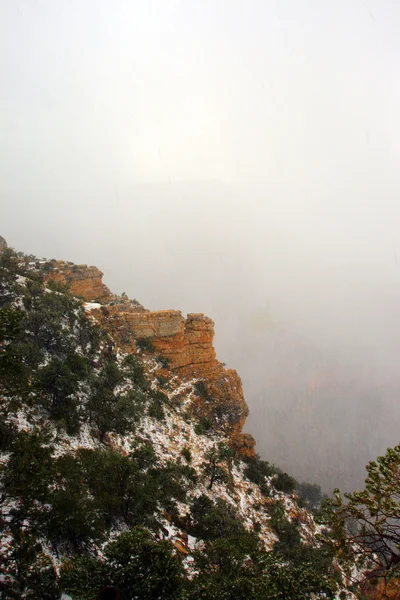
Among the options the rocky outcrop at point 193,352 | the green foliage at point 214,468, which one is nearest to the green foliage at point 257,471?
the rocky outcrop at point 193,352

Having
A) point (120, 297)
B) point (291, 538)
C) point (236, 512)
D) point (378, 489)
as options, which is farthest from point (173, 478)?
point (120, 297)

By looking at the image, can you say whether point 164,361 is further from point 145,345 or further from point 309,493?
point 309,493

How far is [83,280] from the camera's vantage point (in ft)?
219

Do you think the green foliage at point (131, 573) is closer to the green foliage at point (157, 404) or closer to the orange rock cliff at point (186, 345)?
the green foliage at point (157, 404)

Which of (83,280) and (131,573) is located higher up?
(83,280)

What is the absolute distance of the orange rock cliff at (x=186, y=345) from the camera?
53594 millimetres

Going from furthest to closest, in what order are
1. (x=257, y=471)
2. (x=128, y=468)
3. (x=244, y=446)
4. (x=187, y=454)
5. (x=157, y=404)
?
1. (x=244, y=446)
2. (x=257, y=471)
3. (x=157, y=404)
4. (x=187, y=454)
5. (x=128, y=468)

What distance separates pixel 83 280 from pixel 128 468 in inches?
2120

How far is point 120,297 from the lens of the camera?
75062mm

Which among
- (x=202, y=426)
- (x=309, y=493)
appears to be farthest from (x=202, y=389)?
(x=309, y=493)

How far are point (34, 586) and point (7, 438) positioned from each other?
8.66 m

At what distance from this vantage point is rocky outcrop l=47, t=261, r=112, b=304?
64.1 m

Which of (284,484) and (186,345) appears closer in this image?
(284,484)

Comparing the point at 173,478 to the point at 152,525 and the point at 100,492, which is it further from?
the point at 100,492
